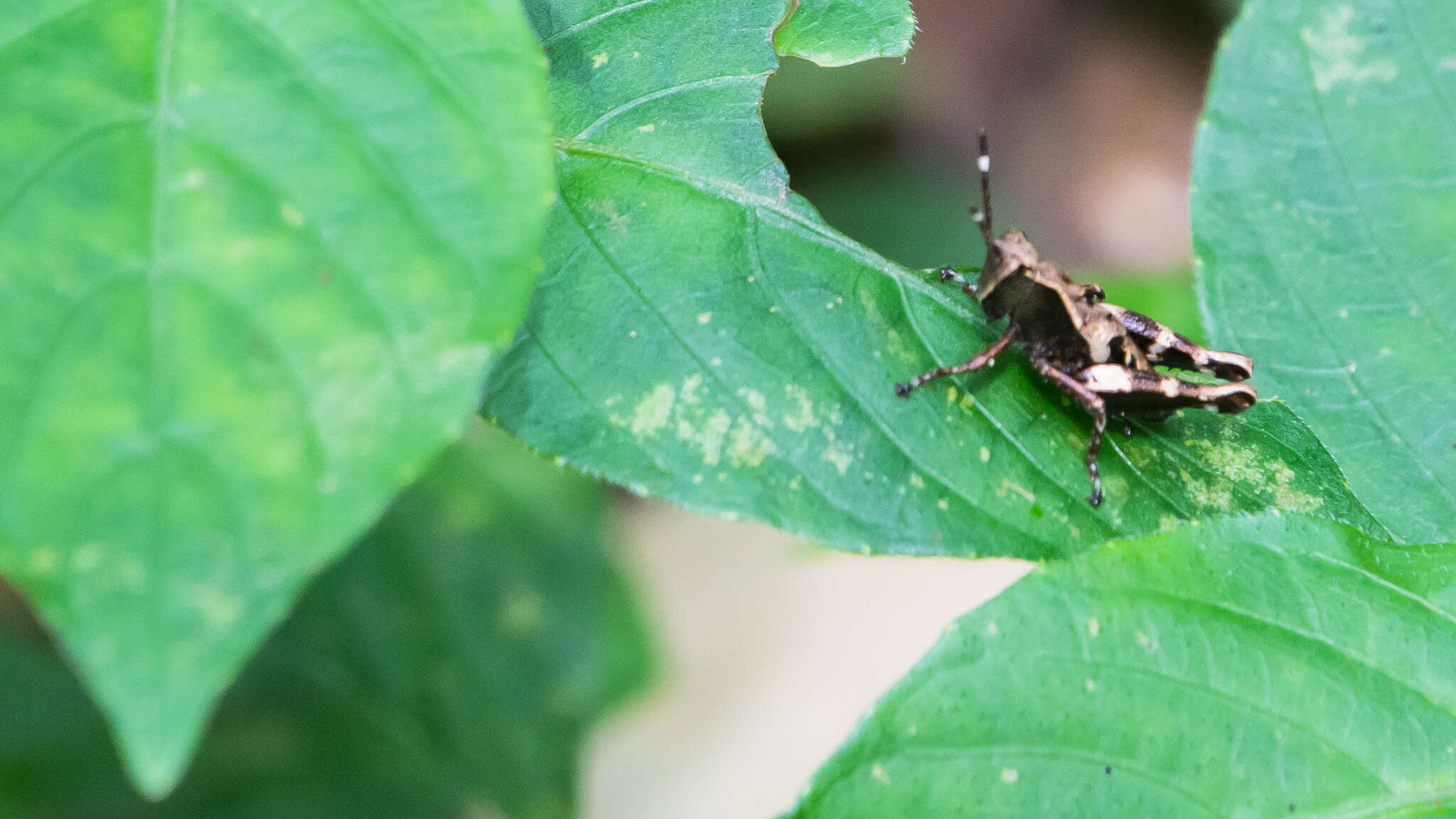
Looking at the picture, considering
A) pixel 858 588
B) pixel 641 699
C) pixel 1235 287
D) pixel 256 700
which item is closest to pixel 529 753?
pixel 641 699

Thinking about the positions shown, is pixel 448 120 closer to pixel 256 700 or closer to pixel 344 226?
pixel 344 226

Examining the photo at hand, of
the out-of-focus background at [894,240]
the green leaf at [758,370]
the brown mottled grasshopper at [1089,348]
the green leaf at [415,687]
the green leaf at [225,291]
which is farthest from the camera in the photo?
the out-of-focus background at [894,240]

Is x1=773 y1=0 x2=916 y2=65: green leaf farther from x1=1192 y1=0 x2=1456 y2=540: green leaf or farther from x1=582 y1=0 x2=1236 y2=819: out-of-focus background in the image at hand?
x1=582 y1=0 x2=1236 y2=819: out-of-focus background

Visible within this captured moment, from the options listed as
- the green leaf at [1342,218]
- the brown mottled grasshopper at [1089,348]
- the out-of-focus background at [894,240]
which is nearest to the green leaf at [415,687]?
the out-of-focus background at [894,240]

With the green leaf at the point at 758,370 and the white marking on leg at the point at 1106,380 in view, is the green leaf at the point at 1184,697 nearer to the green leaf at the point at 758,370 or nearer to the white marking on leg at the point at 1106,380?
the green leaf at the point at 758,370

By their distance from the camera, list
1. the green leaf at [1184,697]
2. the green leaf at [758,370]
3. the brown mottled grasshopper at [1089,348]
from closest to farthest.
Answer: the green leaf at [1184,697]
the green leaf at [758,370]
the brown mottled grasshopper at [1089,348]

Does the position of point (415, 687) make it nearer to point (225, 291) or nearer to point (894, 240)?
point (225, 291)
